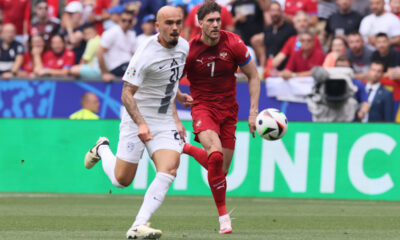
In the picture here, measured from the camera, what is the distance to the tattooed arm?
7.74 m

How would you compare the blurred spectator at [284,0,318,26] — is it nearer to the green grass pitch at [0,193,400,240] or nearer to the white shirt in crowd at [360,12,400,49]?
the white shirt in crowd at [360,12,400,49]

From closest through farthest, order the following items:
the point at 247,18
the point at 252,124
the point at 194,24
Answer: the point at 252,124 → the point at 194,24 → the point at 247,18

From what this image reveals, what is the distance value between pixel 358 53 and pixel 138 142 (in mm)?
8653

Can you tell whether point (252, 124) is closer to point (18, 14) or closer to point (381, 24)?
point (381, 24)

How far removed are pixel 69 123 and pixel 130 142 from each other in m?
6.73

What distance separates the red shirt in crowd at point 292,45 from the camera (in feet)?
53.0

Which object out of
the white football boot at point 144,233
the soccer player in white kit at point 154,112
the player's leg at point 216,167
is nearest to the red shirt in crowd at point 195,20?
the player's leg at point 216,167

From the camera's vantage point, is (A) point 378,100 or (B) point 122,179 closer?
(B) point 122,179

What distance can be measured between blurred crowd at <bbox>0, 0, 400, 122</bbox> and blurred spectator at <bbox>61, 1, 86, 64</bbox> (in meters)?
0.02

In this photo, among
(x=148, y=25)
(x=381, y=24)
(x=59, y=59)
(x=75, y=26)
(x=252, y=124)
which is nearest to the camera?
(x=252, y=124)

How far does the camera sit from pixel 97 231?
28.0 feet

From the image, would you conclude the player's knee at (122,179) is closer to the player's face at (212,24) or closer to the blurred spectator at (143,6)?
the player's face at (212,24)

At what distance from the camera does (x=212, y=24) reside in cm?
905

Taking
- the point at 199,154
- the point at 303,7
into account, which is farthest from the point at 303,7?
the point at 199,154
